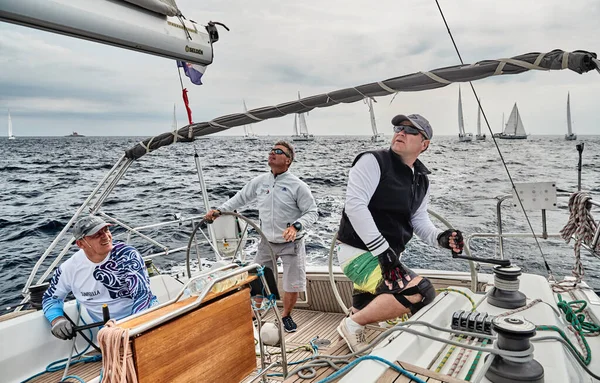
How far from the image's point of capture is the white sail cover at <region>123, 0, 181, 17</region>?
1970 millimetres

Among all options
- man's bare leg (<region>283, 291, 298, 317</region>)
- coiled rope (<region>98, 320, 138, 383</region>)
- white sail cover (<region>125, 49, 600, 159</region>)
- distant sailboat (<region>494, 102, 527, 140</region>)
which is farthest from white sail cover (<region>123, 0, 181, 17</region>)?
distant sailboat (<region>494, 102, 527, 140</region>)

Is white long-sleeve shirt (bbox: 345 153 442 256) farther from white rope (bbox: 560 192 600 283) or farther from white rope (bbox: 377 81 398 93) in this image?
white rope (bbox: 560 192 600 283)

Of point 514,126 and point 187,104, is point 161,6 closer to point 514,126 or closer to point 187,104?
point 187,104

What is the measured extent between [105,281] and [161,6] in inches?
61.7

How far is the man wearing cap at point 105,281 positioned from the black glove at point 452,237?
5.59 ft

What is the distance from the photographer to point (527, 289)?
2.49 metres

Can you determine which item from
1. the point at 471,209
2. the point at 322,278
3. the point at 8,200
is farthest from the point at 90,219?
the point at 8,200

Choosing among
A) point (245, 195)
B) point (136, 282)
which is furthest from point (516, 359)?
point (245, 195)

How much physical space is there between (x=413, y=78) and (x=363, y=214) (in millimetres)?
847

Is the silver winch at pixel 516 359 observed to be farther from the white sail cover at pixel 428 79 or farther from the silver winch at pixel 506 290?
the white sail cover at pixel 428 79

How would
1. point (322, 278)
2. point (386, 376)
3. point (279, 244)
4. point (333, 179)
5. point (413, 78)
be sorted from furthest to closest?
point (333, 179) → point (322, 278) → point (279, 244) → point (413, 78) → point (386, 376)

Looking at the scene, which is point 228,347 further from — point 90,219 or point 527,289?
point 527,289

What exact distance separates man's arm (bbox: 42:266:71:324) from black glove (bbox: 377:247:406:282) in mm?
1889

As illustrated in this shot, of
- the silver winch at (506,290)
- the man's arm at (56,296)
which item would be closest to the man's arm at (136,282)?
the man's arm at (56,296)
